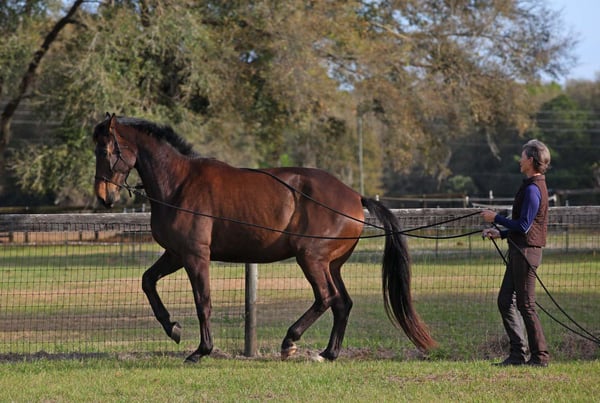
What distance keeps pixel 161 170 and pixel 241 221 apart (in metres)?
0.98

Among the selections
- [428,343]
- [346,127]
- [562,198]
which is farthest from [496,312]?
[562,198]

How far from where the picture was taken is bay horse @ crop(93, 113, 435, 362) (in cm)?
843

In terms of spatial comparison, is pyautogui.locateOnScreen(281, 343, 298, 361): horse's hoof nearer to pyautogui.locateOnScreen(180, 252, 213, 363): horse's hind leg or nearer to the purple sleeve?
pyautogui.locateOnScreen(180, 252, 213, 363): horse's hind leg

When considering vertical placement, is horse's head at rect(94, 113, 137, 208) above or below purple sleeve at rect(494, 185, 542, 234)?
above

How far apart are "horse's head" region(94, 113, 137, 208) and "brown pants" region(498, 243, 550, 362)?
385cm

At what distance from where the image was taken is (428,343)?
27.7 feet

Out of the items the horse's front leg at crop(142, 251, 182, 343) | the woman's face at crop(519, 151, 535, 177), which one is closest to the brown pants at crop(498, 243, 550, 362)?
the woman's face at crop(519, 151, 535, 177)

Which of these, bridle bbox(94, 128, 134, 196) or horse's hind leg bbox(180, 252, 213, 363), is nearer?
horse's hind leg bbox(180, 252, 213, 363)

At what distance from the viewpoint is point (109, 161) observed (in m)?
8.48

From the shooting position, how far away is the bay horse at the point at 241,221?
27.7 feet

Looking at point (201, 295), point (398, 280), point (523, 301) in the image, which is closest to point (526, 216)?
point (523, 301)

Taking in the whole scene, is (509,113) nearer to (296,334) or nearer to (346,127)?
(346,127)

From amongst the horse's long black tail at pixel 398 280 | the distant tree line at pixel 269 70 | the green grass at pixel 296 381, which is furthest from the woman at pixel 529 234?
the distant tree line at pixel 269 70

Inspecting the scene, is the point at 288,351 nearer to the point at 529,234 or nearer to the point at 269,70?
the point at 529,234
